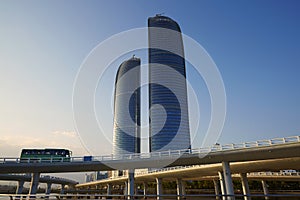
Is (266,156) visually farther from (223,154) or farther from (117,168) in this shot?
(117,168)

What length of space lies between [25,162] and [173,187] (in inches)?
3594

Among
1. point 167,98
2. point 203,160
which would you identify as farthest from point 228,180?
point 167,98

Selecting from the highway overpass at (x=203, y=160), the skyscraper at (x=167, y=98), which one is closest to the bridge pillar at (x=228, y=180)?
the highway overpass at (x=203, y=160)

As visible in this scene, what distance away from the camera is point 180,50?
6969 inches

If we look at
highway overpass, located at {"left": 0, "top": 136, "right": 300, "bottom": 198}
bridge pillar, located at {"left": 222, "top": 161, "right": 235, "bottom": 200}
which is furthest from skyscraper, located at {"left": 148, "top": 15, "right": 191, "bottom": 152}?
bridge pillar, located at {"left": 222, "top": 161, "right": 235, "bottom": 200}

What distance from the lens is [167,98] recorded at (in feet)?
495

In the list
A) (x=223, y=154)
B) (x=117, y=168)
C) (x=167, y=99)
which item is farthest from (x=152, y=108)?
(x=223, y=154)

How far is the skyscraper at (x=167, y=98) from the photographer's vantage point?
148 metres

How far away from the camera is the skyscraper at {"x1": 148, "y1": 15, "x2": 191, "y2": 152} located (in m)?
148

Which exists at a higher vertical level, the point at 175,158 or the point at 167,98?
the point at 167,98

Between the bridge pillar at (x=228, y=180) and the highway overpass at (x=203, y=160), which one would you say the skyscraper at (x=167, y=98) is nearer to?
the highway overpass at (x=203, y=160)

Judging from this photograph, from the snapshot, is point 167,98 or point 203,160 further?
point 167,98

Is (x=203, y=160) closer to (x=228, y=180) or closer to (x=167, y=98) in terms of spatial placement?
(x=228, y=180)

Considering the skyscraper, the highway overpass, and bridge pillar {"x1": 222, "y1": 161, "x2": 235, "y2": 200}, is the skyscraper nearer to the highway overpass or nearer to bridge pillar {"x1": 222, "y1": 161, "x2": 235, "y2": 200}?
the highway overpass
